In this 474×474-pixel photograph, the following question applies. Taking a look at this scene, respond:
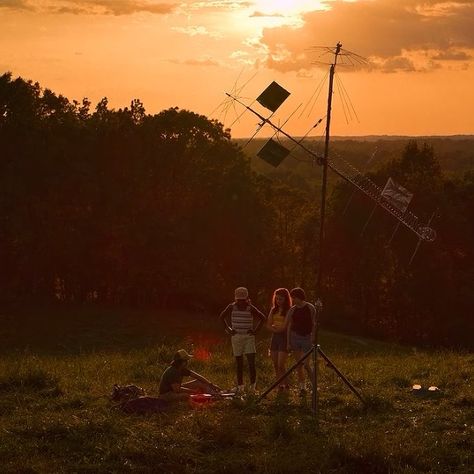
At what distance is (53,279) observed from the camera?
47.8m

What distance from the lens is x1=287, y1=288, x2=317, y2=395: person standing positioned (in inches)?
635

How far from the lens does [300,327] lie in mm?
16203

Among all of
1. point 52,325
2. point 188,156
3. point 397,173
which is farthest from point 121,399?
point 397,173

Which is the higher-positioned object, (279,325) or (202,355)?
(279,325)

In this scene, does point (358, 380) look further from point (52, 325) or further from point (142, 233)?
point (142, 233)

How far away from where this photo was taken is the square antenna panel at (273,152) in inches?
569

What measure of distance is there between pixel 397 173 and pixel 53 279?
2413 cm

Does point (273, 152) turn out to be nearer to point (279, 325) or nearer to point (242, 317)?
point (242, 317)

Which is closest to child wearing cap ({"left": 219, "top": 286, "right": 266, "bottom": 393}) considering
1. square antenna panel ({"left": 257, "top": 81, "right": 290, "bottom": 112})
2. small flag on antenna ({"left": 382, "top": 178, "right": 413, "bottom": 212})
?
small flag on antenna ({"left": 382, "top": 178, "right": 413, "bottom": 212})

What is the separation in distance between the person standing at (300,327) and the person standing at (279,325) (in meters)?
0.18

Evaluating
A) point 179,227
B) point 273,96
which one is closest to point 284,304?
point 273,96

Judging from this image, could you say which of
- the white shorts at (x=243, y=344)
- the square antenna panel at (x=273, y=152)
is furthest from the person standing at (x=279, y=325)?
the square antenna panel at (x=273, y=152)

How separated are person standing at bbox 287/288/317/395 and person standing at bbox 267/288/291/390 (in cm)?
18

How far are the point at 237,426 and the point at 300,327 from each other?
3205mm
